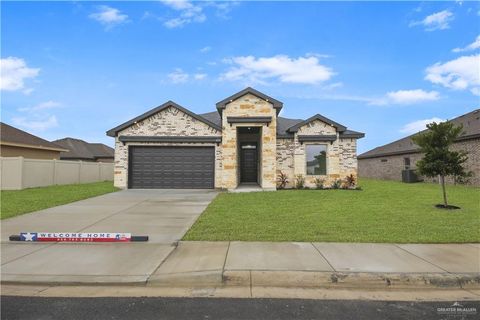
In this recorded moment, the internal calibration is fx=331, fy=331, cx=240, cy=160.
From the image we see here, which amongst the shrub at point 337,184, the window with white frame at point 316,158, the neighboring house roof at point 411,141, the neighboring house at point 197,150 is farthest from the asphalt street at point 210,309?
the window with white frame at point 316,158

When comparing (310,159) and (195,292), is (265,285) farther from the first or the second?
(310,159)

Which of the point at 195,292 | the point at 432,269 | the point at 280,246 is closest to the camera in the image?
the point at 195,292

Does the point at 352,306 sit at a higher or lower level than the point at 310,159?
lower

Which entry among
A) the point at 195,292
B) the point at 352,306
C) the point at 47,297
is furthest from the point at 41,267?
the point at 352,306

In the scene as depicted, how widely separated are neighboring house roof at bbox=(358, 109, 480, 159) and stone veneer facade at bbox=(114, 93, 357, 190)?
4.89m

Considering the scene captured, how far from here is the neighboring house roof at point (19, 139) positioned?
23178mm

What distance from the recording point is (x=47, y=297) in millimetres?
4555

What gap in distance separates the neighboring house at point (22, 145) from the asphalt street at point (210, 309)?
22.7 meters

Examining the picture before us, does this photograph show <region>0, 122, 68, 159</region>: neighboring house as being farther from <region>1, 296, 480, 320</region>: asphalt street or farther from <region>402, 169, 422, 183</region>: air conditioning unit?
<region>402, 169, 422, 183</region>: air conditioning unit

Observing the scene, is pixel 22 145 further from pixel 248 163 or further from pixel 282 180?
pixel 282 180

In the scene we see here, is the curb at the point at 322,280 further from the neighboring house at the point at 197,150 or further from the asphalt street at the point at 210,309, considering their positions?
the neighboring house at the point at 197,150

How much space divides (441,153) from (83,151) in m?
38.1

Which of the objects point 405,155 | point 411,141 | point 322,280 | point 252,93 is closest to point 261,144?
point 252,93

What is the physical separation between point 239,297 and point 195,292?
2.21ft
